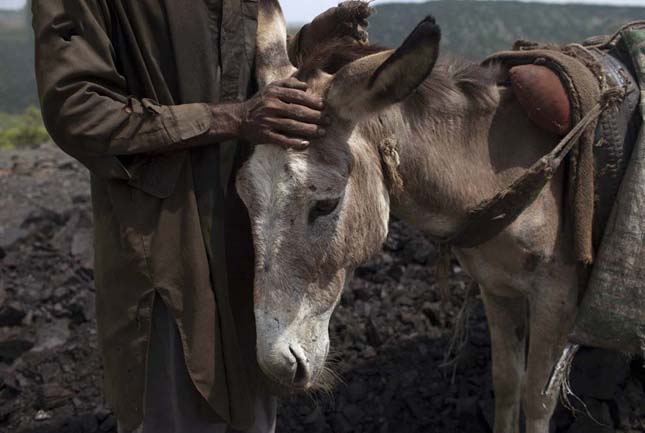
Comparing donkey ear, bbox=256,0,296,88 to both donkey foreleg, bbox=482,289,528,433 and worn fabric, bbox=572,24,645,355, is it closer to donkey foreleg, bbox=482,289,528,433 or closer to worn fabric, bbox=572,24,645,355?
worn fabric, bbox=572,24,645,355

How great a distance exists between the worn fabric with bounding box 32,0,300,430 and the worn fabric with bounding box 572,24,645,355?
1.28 m

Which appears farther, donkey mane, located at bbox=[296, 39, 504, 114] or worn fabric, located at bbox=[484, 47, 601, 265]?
worn fabric, located at bbox=[484, 47, 601, 265]

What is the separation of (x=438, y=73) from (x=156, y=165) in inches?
40.0

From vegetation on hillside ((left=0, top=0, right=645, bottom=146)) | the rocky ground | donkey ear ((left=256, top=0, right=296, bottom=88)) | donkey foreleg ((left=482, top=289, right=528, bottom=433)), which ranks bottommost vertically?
the rocky ground

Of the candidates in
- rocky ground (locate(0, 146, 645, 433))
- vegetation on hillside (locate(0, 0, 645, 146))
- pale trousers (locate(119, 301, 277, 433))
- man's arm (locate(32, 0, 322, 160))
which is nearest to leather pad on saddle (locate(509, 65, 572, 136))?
man's arm (locate(32, 0, 322, 160))

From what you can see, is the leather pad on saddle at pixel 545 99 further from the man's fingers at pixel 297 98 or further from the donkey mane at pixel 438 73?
the man's fingers at pixel 297 98

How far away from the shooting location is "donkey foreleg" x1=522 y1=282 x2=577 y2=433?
8.57 feet

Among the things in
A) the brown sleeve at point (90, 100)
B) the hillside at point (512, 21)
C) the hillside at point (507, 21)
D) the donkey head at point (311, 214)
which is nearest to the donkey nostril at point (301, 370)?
the donkey head at point (311, 214)

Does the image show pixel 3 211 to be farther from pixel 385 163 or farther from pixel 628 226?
pixel 628 226

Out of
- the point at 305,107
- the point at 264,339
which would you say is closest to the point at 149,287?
the point at 264,339

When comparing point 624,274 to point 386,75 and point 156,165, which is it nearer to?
point 386,75

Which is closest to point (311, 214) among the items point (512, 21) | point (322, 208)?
point (322, 208)

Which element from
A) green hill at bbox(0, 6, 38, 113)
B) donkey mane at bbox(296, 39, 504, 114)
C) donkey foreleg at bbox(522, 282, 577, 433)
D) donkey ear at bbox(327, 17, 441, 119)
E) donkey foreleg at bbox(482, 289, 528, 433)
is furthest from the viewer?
green hill at bbox(0, 6, 38, 113)

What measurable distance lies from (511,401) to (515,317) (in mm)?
421
